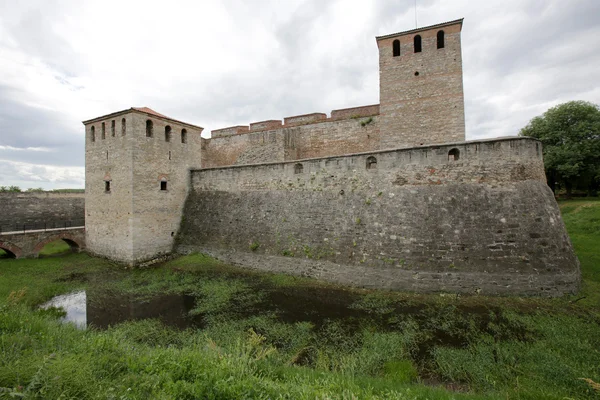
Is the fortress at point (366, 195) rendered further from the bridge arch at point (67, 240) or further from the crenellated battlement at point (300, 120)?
the bridge arch at point (67, 240)

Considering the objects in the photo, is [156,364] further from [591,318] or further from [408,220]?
[591,318]

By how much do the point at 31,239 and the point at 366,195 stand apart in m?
17.0

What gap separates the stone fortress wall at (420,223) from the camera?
8562 millimetres

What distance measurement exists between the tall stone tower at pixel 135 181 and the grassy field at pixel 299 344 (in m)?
2.87

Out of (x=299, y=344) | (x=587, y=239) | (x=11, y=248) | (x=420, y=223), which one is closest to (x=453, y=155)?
(x=420, y=223)

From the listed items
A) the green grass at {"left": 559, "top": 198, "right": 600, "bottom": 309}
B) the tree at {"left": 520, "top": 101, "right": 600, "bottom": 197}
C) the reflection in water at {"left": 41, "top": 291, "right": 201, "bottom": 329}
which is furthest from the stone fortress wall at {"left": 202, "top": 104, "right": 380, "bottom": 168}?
the tree at {"left": 520, "top": 101, "right": 600, "bottom": 197}

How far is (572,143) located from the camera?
22297 mm

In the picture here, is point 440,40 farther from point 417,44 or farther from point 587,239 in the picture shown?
point 587,239

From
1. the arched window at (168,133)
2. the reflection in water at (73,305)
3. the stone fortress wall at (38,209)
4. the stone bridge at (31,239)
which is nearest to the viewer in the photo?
the reflection in water at (73,305)

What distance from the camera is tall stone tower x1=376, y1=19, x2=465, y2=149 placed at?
45.7 feet

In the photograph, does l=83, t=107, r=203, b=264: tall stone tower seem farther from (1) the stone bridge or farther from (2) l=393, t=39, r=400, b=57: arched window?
(2) l=393, t=39, r=400, b=57: arched window

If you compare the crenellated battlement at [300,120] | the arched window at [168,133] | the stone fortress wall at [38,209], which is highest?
the crenellated battlement at [300,120]

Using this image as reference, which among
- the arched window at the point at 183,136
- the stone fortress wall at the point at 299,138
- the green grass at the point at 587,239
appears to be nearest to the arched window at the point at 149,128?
the arched window at the point at 183,136

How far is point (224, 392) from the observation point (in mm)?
3344
